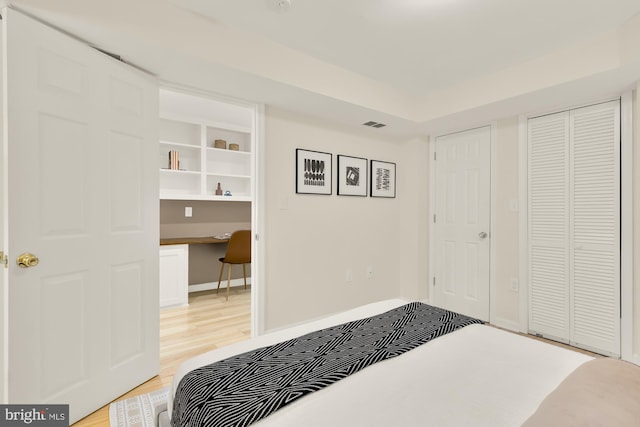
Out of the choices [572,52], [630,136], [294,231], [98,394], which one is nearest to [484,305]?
[630,136]

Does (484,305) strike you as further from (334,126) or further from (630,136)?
(334,126)

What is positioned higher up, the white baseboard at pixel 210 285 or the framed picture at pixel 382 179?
the framed picture at pixel 382 179

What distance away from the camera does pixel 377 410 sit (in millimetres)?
936

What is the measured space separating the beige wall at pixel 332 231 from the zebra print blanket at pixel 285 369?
1530 mm

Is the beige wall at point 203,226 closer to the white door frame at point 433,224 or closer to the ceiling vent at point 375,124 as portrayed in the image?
the ceiling vent at point 375,124

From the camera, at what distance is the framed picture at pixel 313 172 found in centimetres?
316

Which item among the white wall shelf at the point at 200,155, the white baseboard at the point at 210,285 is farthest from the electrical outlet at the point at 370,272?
the white baseboard at the point at 210,285

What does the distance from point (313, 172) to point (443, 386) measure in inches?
96.3

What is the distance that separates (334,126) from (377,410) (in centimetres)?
292

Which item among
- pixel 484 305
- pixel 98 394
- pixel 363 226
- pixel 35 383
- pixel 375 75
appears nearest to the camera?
pixel 35 383

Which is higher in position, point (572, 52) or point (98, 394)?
point (572, 52)

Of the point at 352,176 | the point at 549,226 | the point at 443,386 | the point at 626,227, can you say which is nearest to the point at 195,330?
the point at 352,176

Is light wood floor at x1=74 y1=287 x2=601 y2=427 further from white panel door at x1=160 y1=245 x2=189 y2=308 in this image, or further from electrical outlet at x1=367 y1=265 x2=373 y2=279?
electrical outlet at x1=367 y1=265 x2=373 y2=279

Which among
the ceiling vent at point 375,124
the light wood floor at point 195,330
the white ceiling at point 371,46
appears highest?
the white ceiling at point 371,46
